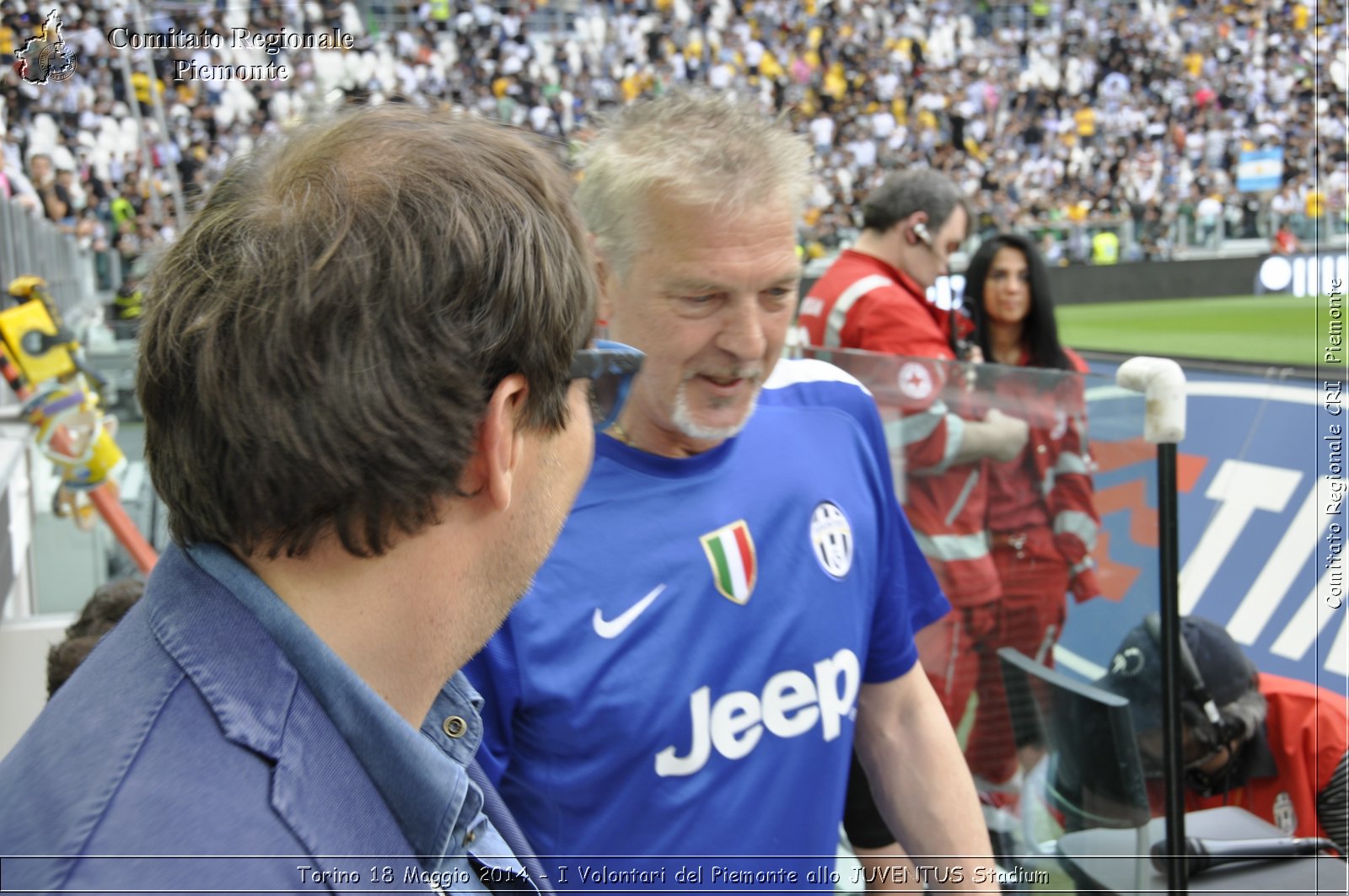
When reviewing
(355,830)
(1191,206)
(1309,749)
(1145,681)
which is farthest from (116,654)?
(1191,206)

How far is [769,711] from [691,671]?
0.37ft

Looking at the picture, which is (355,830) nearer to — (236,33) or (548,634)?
(548,634)

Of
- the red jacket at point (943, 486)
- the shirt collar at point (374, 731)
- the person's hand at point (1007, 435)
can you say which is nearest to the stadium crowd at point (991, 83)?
the red jacket at point (943, 486)

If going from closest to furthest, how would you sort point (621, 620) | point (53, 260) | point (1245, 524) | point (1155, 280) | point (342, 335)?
point (342, 335), point (621, 620), point (1245, 524), point (53, 260), point (1155, 280)

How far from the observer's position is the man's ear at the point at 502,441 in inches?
29.5

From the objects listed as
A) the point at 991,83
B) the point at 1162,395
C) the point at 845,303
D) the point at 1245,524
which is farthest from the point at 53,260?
the point at 991,83

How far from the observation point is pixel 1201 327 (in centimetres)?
1491

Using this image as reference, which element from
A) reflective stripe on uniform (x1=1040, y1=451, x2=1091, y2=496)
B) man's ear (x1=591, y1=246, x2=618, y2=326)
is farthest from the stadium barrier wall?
reflective stripe on uniform (x1=1040, y1=451, x2=1091, y2=496)

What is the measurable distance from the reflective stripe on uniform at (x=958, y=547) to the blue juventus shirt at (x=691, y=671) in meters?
1.20

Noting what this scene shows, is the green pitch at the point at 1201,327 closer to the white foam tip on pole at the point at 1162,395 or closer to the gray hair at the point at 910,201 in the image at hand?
the gray hair at the point at 910,201

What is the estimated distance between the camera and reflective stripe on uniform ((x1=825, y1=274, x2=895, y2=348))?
3.25 m

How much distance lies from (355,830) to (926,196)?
310cm

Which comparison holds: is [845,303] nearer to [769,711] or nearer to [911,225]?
[911,225]

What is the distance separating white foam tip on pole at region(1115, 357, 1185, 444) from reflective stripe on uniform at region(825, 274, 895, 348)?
128 centimetres
